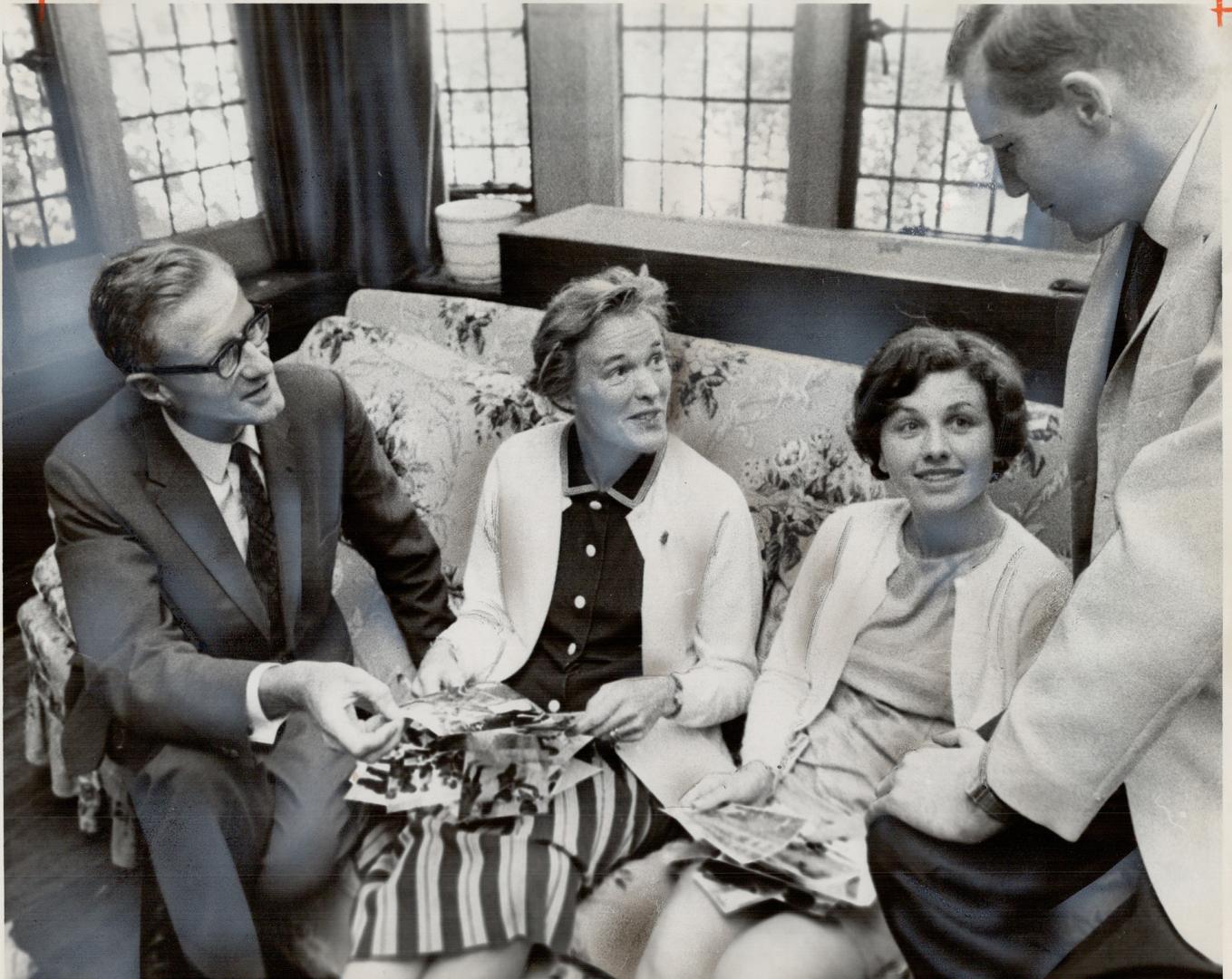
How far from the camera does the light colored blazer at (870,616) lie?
141cm

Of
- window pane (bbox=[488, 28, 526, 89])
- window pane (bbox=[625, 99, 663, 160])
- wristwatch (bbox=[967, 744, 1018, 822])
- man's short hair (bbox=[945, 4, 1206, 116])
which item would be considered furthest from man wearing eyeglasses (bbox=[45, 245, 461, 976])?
man's short hair (bbox=[945, 4, 1206, 116])

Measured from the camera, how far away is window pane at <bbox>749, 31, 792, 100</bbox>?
58.9 inches

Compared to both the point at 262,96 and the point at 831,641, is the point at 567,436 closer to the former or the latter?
the point at 831,641

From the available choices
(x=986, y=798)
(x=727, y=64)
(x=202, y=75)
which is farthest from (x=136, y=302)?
(x=986, y=798)

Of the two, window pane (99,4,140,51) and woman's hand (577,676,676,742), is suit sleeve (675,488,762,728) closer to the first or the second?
woman's hand (577,676,676,742)

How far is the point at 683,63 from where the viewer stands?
5.04 ft

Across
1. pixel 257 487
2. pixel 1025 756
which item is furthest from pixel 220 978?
pixel 1025 756

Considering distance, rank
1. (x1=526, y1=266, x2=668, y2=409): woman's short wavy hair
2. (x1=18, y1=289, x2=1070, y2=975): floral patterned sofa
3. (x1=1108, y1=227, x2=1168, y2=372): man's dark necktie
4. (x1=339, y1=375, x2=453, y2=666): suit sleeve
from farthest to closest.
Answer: (x1=339, y1=375, x2=453, y2=666): suit sleeve, (x1=526, y1=266, x2=668, y2=409): woman's short wavy hair, (x1=18, y1=289, x2=1070, y2=975): floral patterned sofa, (x1=1108, y1=227, x2=1168, y2=372): man's dark necktie

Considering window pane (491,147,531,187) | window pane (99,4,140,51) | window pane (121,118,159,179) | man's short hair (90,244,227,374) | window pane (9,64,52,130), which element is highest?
window pane (99,4,140,51)

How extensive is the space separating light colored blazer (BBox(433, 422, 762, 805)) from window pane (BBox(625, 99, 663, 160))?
0.45 m

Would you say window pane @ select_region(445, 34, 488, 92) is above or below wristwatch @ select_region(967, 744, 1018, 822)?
above

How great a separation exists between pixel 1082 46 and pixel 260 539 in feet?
4.36

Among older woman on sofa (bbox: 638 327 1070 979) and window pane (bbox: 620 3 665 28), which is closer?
older woman on sofa (bbox: 638 327 1070 979)

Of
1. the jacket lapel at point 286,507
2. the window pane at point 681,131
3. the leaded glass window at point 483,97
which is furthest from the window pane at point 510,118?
the jacket lapel at point 286,507
